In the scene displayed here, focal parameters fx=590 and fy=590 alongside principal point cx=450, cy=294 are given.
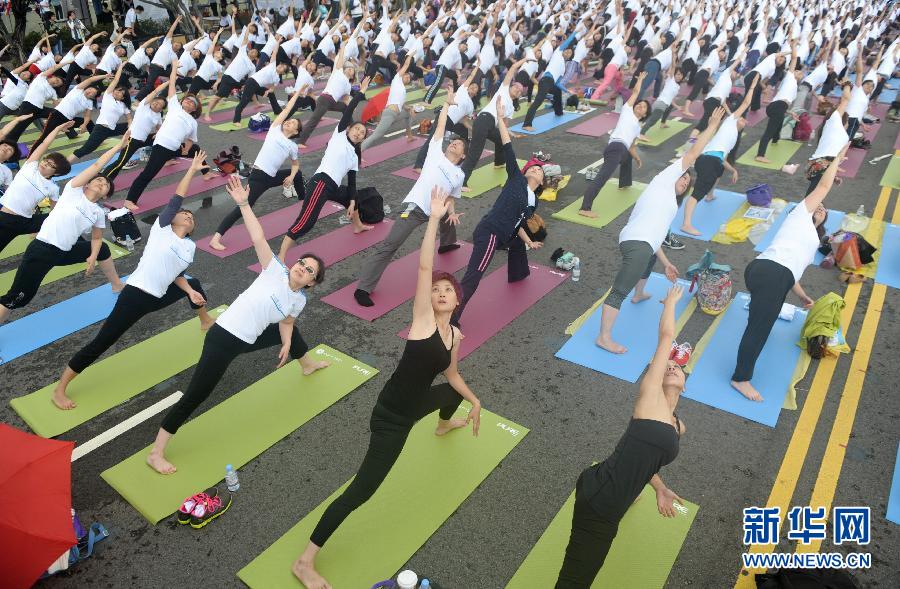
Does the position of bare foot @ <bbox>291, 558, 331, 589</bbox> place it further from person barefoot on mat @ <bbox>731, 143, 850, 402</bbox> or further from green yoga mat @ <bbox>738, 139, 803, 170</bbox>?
green yoga mat @ <bbox>738, 139, 803, 170</bbox>

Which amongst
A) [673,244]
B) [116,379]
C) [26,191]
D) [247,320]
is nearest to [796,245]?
[673,244]

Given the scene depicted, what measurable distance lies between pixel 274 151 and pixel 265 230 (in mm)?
1452

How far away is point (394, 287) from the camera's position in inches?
305

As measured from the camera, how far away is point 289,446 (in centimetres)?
521

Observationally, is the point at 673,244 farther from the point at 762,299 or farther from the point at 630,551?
the point at 630,551

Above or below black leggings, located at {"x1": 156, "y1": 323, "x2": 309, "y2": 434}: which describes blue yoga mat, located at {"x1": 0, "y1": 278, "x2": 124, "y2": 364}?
below

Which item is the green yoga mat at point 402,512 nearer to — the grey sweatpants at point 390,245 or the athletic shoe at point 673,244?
the grey sweatpants at point 390,245

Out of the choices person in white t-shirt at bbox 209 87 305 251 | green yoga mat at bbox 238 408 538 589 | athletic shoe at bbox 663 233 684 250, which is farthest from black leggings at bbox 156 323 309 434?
athletic shoe at bbox 663 233 684 250

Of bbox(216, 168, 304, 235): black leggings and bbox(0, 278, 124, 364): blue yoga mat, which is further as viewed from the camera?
bbox(216, 168, 304, 235): black leggings

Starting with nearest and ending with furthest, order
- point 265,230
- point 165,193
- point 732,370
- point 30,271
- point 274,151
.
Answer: point 30,271
point 732,370
point 274,151
point 265,230
point 165,193

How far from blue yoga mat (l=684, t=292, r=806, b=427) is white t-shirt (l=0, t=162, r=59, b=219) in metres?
7.63

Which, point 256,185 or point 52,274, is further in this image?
point 256,185

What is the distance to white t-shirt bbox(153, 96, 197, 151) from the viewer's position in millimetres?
9180

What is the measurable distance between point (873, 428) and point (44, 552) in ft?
21.7
